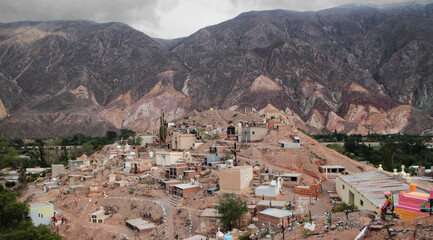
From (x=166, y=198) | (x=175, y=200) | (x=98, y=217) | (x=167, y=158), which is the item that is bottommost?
(x=98, y=217)

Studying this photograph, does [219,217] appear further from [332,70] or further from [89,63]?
[89,63]

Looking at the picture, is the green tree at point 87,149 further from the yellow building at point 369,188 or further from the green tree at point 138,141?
the yellow building at point 369,188

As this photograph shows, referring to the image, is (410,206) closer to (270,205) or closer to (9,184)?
(270,205)

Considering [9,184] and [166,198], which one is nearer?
[166,198]

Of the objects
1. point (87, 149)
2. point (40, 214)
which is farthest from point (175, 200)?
point (87, 149)

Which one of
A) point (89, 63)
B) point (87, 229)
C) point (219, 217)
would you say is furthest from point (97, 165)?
point (89, 63)

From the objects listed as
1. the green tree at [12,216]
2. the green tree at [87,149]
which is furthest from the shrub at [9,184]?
the green tree at [87,149]
